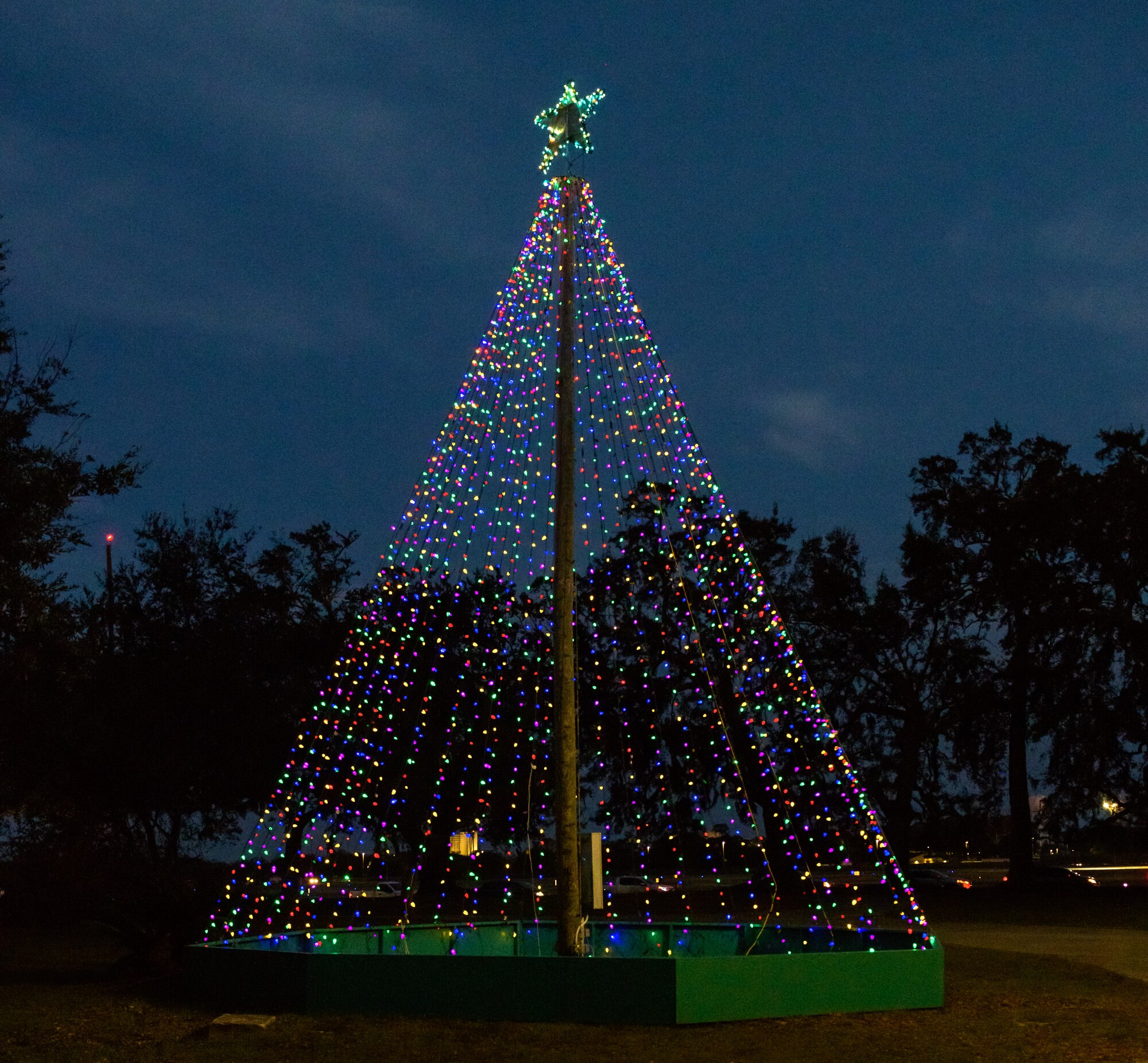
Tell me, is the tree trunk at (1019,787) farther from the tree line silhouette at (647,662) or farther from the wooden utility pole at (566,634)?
the wooden utility pole at (566,634)

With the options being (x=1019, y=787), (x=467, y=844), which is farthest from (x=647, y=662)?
(x=1019, y=787)

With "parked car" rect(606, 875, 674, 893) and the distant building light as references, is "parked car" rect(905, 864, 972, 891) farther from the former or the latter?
the distant building light

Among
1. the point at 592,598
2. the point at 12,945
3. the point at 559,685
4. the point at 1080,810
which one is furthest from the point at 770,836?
the point at 559,685

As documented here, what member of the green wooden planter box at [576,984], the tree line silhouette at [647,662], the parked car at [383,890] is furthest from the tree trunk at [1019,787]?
the green wooden planter box at [576,984]

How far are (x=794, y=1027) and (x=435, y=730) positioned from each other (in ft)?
53.5

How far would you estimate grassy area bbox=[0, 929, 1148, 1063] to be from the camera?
388 inches

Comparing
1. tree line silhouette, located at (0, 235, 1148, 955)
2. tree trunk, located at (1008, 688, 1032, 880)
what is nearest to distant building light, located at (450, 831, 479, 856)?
tree line silhouette, located at (0, 235, 1148, 955)

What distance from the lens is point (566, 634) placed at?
12.7 metres

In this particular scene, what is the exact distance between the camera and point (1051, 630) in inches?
1330

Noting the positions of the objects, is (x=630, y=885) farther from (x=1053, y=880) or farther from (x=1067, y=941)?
(x=1067, y=941)

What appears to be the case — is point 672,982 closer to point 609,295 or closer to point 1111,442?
point 609,295

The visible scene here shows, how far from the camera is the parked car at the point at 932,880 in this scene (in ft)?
130

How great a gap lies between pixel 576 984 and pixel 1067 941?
12.4m

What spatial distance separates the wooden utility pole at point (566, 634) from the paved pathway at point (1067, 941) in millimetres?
6647
